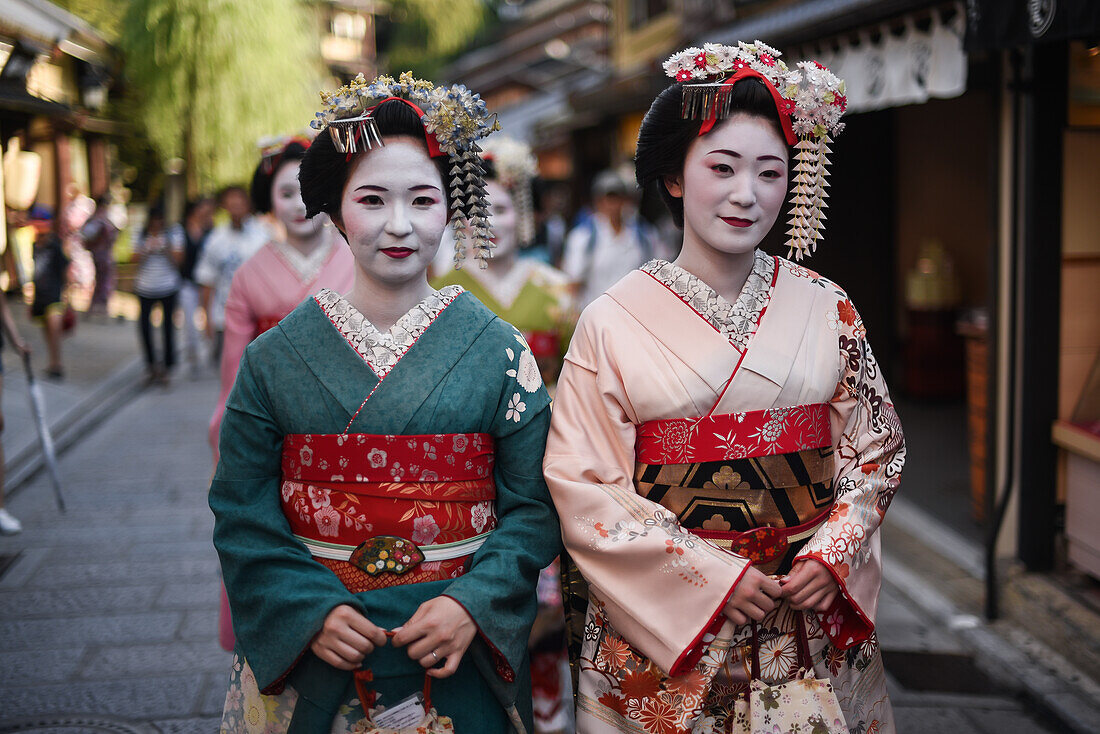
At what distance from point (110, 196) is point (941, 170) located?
13.6 meters

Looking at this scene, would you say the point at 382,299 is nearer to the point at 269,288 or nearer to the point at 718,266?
the point at 718,266

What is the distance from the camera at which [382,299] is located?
2.31 m

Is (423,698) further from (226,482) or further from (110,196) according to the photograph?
(110,196)

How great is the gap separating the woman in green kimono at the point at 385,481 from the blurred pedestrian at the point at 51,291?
858 cm

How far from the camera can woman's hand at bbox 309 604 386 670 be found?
6.77 ft

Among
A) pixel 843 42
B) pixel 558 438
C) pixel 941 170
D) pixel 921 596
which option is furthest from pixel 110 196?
pixel 558 438

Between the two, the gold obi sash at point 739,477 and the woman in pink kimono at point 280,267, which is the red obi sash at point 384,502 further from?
the woman in pink kimono at point 280,267

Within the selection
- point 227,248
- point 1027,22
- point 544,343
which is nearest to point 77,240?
point 227,248

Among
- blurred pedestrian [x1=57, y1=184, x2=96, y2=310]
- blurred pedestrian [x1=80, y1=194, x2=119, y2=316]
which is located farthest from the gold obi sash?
blurred pedestrian [x1=80, y1=194, x2=119, y2=316]

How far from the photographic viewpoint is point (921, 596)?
16.3 feet

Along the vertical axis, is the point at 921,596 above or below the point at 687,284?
below

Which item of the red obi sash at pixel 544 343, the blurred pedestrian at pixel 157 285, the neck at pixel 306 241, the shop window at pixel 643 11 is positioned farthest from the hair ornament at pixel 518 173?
the shop window at pixel 643 11

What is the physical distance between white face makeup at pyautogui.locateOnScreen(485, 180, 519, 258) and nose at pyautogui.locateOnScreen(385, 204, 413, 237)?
208cm

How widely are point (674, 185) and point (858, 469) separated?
818 mm
